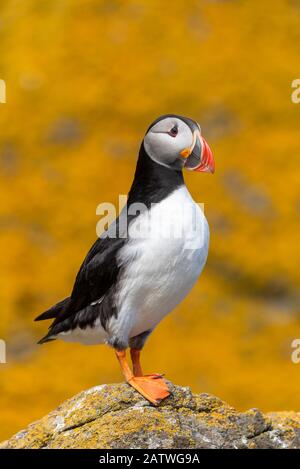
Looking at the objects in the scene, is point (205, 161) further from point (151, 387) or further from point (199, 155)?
point (151, 387)

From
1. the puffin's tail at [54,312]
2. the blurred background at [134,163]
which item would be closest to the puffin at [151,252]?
the puffin's tail at [54,312]

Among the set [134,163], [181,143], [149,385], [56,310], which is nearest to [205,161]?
[181,143]

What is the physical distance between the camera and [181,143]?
7223 millimetres

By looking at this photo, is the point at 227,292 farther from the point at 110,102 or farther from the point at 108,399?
the point at 108,399

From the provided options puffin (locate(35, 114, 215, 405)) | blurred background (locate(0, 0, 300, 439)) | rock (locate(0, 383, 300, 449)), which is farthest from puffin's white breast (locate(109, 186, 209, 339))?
blurred background (locate(0, 0, 300, 439))

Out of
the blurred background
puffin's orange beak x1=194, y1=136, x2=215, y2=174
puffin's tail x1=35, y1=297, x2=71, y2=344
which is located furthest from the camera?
the blurred background

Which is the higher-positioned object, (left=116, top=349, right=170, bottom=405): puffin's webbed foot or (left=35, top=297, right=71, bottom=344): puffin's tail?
(left=35, top=297, right=71, bottom=344): puffin's tail

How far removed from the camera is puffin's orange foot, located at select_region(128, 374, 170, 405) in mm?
7035

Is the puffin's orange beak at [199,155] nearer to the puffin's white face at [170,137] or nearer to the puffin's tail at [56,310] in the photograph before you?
the puffin's white face at [170,137]

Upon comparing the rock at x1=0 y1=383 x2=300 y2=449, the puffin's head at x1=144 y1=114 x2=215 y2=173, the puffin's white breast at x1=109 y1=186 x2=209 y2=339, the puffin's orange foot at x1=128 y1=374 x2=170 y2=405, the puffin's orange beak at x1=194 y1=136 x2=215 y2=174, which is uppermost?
the puffin's head at x1=144 y1=114 x2=215 y2=173

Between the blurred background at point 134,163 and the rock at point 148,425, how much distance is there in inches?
267

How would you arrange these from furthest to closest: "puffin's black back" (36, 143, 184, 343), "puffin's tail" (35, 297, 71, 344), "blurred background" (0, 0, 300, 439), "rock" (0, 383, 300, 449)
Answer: "blurred background" (0, 0, 300, 439) < "puffin's tail" (35, 297, 71, 344) < "puffin's black back" (36, 143, 184, 343) < "rock" (0, 383, 300, 449)

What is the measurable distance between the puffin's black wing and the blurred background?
644 centimetres

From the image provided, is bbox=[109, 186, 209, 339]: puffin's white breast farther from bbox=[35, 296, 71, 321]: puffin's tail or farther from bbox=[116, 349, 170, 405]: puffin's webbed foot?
bbox=[35, 296, 71, 321]: puffin's tail
